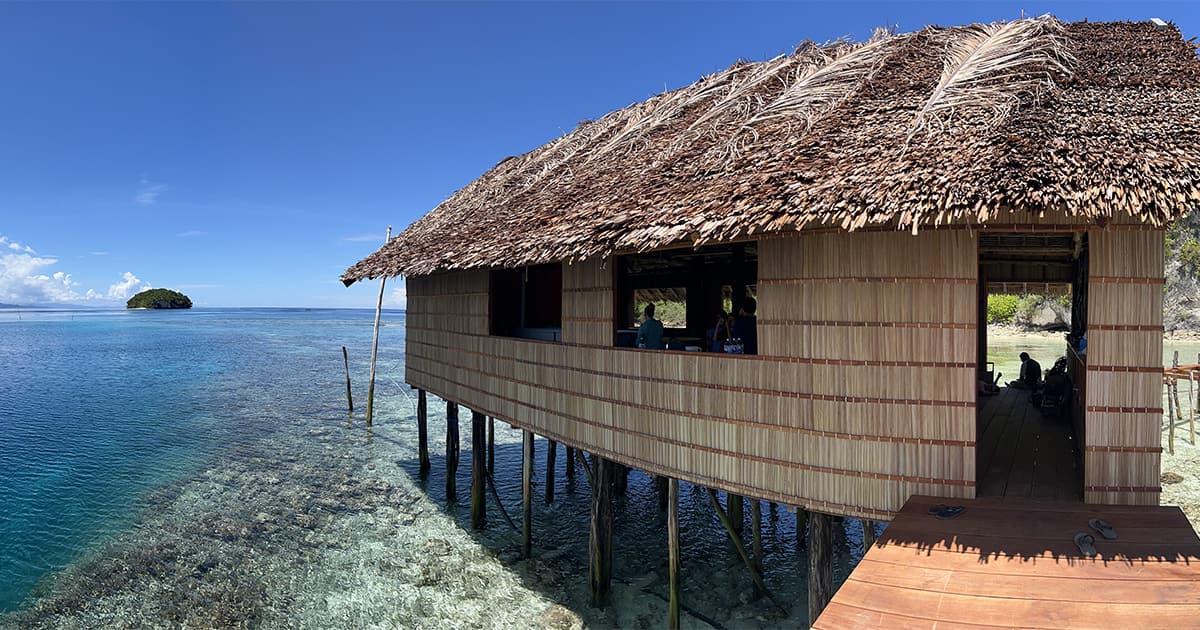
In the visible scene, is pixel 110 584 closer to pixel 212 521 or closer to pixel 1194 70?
pixel 212 521

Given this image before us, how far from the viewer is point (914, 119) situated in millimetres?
5113

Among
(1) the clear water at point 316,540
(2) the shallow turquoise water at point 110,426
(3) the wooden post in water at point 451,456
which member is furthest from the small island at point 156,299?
(3) the wooden post in water at point 451,456

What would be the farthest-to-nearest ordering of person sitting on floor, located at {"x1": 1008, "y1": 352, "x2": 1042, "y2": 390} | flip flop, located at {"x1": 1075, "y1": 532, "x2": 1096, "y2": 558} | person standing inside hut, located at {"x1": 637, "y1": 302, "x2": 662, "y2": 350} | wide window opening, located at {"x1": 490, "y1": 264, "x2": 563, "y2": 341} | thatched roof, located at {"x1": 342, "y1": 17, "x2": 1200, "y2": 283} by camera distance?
person sitting on floor, located at {"x1": 1008, "y1": 352, "x2": 1042, "y2": 390}, wide window opening, located at {"x1": 490, "y1": 264, "x2": 563, "y2": 341}, person standing inside hut, located at {"x1": 637, "y1": 302, "x2": 662, "y2": 350}, thatched roof, located at {"x1": 342, "y1": 17, "x2": 1200, "y2": 283}, flip flop, located at {"x1": 1075, "y1": 532, "x2": 1096, "y2": 558}

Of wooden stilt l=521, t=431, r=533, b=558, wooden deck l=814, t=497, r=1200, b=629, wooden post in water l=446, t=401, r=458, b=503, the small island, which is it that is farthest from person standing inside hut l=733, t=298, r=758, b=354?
the small island

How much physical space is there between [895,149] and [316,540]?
9430 millimetres

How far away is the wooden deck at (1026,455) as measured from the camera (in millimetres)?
4754

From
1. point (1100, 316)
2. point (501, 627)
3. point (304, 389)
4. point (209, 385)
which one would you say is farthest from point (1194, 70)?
point (209, 385)

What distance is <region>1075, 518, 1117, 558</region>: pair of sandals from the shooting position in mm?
3582

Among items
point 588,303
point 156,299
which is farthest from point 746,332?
point 156,299

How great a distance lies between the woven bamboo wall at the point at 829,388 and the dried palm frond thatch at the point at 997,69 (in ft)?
3.99

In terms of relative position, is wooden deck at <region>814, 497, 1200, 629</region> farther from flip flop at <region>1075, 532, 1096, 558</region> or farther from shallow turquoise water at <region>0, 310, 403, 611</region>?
shallow turquoise water at <region>0, 310, 403, 611</region>

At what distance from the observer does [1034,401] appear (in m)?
8.07

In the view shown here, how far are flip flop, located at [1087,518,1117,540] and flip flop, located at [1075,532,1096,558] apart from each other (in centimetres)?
9

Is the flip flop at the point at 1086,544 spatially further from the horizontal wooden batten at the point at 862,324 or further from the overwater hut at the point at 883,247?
the horizontal wooden batten at the point at 862,324
